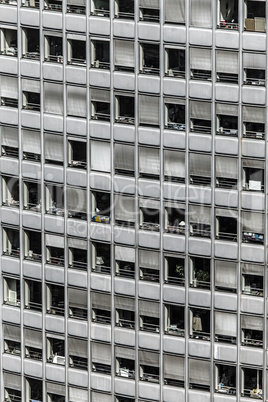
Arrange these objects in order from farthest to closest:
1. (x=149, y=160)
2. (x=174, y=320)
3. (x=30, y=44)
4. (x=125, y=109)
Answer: (x=30, y=44) < (x=174, y=320) < (x=125, y=109) < (x=149, y=160)

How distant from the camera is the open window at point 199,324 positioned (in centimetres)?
10240

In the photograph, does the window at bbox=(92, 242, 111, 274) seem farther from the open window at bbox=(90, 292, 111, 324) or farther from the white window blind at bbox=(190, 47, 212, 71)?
the white window blind at bbox=(190, 47, 212, 71)

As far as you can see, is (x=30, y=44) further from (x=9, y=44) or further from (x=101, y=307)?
(x=101, y=307)

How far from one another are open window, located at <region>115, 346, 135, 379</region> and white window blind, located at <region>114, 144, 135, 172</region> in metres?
12.7

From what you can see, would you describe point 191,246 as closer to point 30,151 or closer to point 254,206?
point 254,206

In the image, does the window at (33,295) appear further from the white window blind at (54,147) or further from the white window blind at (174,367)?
the white window blind at (174,367)

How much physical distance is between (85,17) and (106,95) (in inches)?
208

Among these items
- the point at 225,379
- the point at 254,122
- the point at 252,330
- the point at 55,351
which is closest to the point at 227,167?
the point at 254,122

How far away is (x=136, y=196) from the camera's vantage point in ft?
335

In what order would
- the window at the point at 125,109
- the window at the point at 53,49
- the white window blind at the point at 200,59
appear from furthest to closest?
1. the window at the point at 53,49
2. the window at the point at 125,109
3. the white window blind at the point at 200,59

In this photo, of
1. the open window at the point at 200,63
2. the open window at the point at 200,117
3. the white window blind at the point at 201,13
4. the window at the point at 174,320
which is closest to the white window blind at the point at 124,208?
the window at the point at 174,320

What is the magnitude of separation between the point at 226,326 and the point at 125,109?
15.8m

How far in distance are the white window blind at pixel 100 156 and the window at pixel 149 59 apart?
6.01m

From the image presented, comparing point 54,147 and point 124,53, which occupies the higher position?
point 124,53
